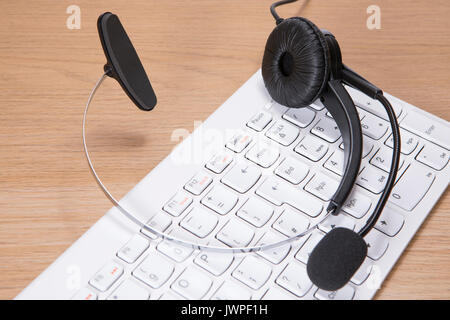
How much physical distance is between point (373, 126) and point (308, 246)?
168mm

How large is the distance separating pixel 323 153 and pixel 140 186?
7.7 inches

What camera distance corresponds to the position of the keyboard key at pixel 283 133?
1.68 feet

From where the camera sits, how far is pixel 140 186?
0.49 m

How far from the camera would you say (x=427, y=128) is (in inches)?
20.5

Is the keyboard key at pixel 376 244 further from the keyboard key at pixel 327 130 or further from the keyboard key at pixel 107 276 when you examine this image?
the keyboard key at pixel 107 276

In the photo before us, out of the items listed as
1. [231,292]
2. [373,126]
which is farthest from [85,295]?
[373,126]

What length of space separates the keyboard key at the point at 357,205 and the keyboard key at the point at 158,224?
0.57 ft

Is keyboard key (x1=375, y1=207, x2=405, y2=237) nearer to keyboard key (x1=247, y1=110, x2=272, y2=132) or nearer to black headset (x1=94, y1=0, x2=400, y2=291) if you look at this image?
black headset (x1=94, y1=0, x2=400, y2=291)

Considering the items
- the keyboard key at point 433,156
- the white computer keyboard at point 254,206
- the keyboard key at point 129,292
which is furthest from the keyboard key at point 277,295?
the keyboard key at point 433,156

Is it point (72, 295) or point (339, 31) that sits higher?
point (339, 31)

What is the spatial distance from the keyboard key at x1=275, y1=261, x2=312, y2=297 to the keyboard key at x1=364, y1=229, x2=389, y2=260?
0.07 m
